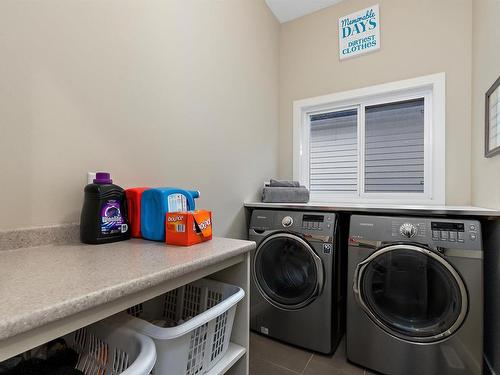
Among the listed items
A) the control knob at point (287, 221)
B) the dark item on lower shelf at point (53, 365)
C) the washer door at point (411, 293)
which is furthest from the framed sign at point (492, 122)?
the dark item on lower shelf at point (53, 365)

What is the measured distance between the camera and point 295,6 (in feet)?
7.84

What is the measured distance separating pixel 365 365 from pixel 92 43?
2170 mm

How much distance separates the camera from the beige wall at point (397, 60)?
1862 millimetres

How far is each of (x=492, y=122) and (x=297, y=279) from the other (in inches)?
59.6

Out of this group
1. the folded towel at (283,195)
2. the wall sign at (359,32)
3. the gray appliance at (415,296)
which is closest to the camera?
the gray appliance at (415,296)

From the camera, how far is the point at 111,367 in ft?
2.23

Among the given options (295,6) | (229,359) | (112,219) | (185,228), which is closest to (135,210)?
(112,219)

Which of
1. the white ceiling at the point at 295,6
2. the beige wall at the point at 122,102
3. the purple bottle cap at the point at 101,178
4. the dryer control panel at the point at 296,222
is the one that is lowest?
the dryer control panel at the point at 296,222

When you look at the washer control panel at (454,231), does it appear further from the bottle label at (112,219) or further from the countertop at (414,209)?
the bottle label at (112,219)

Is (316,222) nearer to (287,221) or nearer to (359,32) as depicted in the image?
(287,221)

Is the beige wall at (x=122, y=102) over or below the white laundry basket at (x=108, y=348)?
over

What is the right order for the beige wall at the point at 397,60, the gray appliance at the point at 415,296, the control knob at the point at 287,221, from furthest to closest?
1. the beige wall at the point at 397,60
2. the control knob at the point at 287,221
3. the gray appliance at the point at 415,296

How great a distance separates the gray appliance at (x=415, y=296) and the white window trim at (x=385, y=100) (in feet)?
2.67

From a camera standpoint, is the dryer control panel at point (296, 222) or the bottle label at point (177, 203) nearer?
the bottle label at point (177, 203)
